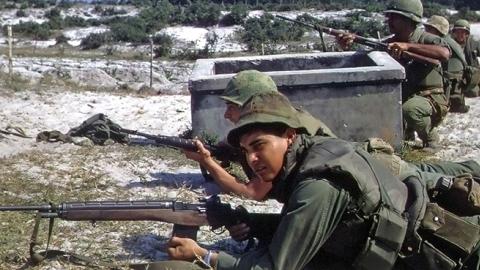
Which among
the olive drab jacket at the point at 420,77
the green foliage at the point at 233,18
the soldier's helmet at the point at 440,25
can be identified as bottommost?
the green foliage at the point at 233,18

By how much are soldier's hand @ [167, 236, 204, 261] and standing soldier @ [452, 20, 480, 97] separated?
686cm

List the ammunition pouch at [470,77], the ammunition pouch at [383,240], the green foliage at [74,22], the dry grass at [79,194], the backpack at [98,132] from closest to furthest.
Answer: the ammunition pouch at [383,240] < the dry grass at [79,194] < the backpack at [98,132] < the ammunition pouch at [470,77] < the green foliage at [74,22]

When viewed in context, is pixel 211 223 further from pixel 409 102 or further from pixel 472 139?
pixel 472 139

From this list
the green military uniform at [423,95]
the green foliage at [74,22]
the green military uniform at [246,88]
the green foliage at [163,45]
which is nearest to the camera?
the green military uniform at [246,88]

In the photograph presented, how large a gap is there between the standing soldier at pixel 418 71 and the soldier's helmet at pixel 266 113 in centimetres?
444

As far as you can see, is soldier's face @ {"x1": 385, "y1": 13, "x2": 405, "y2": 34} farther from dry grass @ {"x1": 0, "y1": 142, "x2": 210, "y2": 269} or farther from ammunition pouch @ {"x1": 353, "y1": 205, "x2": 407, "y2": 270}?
ammunition pouch @ {"x1": 353, "y1": 205, "x2": 407, "y2": 270}

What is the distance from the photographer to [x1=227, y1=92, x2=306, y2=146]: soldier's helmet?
302cm

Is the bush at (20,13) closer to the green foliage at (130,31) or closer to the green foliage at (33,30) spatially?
the green foliage at (33,30)

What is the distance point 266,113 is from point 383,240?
75 cm

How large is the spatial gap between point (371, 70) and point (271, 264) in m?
4.45

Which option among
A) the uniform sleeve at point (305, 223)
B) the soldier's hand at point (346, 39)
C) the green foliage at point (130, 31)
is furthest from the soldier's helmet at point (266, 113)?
the green foliage at point (130, 31)

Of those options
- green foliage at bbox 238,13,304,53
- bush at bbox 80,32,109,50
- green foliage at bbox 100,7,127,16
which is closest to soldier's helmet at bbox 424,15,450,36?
green foliage at bbox 238,13,304,53

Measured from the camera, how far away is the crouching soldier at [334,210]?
9.67 ft

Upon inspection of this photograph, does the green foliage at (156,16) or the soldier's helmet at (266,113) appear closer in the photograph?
the soldier's helmet at (266,113)
